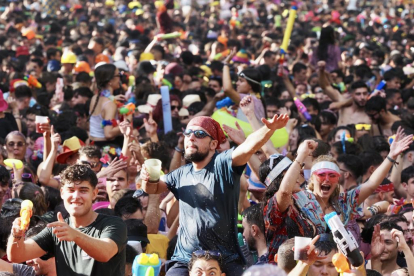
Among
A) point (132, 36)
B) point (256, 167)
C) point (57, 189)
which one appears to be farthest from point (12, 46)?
point (256, 167)

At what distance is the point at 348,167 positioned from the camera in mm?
8711

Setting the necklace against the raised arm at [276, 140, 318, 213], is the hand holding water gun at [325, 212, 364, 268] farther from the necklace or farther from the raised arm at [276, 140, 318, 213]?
the necklace

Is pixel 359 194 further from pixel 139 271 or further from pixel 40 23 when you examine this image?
pixel 40 23

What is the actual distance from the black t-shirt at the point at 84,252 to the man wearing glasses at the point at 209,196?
0.57 metres

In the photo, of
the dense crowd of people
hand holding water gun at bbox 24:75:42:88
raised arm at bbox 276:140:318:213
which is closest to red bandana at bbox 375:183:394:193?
the dense crowd of people

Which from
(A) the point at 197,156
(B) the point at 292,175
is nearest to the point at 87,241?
(A) the point at 197,156

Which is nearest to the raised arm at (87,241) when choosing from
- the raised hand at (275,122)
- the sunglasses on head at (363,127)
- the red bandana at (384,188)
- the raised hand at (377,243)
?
the raised hand at (275,122)

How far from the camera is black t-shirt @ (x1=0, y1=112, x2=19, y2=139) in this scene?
10.1m

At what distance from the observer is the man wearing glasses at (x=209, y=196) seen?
5.75 metres

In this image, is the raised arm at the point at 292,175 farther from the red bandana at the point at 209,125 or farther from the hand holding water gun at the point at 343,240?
the hand holding water gun at the point at 343,240

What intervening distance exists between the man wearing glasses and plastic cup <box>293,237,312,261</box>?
102 centimetres

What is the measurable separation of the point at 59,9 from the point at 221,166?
70.0ft

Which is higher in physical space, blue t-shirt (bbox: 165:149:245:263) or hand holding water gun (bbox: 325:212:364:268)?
hand holding water gun (bbox: 325:212:364:268)

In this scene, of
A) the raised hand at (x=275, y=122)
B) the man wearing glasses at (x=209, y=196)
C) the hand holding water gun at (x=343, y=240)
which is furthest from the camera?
the man wearing glasses at (x=209, y=196)
